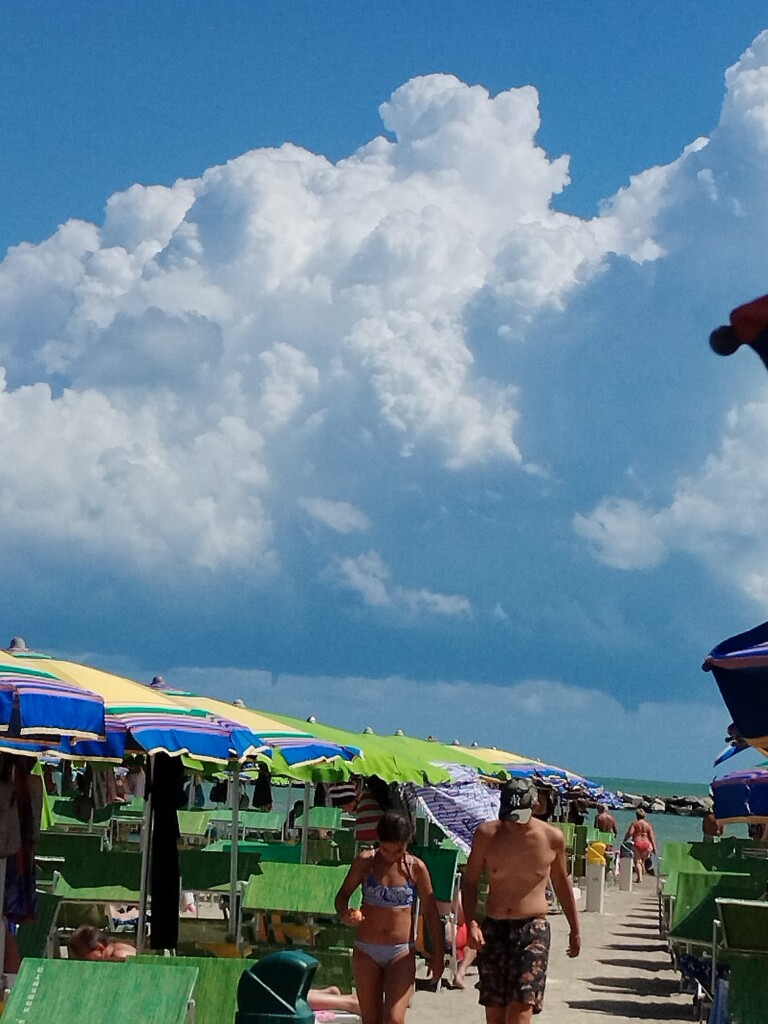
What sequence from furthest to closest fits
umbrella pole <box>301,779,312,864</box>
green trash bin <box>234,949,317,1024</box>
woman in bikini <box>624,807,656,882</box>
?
1. woman in bikini <box>624,807,656,882</box>
2. umbrella pole <box>301,779,312,864</box>
3. green trash bin <box>234,949,317,1024</box>

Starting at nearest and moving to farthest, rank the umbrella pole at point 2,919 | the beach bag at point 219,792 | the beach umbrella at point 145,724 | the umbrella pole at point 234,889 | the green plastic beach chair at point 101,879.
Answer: the beach umbrella at point 145,724 < the umbrella pole at point 2,919 < the umbrella pole at point 234,889 < the green plastic beach chair at point 101,879 < the beach bag at point 219,792

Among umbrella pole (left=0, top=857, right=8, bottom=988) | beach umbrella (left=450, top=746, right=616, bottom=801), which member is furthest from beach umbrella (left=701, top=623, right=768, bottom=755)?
beach umbrella (left=450, top=746, right=616, bottom=801)

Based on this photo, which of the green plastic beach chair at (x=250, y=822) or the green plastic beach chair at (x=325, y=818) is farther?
the green plastic beach chair at (x=325, y=818)

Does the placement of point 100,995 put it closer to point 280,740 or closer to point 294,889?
point 280,740

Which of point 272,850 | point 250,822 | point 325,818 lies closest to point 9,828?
point 272,850

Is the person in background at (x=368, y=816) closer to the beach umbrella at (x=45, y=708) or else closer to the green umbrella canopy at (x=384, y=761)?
the green umbrella canopy at (x=384, y=761)

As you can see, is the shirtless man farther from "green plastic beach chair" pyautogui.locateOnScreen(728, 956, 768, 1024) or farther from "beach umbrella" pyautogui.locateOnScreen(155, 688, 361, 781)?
"beach umbrella" pyautogui.locateOnScreen(155, 688, 361, 781)

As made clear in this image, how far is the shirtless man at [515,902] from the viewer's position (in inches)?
258

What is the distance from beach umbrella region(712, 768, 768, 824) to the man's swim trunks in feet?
9.45

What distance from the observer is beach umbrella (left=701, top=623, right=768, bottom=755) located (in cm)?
362

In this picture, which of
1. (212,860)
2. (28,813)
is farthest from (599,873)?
(28,813)

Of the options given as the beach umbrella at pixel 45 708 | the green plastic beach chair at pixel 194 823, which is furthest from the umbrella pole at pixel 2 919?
the green plastic beach chair at pixel 194 823

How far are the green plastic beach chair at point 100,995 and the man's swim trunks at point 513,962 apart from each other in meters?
1.53

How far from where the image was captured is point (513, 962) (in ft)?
21.5
